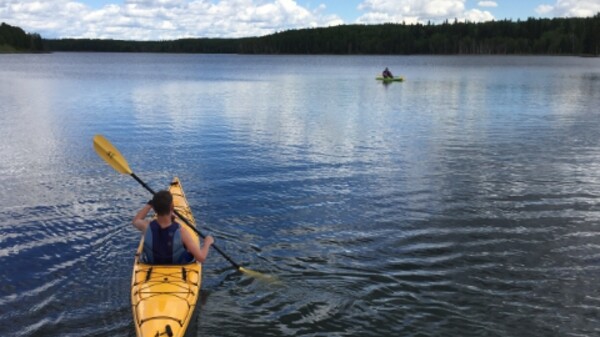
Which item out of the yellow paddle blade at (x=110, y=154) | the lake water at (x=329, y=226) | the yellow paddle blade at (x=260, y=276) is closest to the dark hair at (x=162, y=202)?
the lake water at (x=329, y=226)

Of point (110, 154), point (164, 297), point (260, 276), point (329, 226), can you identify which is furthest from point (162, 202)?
point (329, 226)

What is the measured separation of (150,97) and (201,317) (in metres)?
39.4

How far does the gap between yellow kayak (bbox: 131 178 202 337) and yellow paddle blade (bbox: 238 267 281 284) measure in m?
1.73

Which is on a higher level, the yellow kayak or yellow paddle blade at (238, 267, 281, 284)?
the yellow kayak

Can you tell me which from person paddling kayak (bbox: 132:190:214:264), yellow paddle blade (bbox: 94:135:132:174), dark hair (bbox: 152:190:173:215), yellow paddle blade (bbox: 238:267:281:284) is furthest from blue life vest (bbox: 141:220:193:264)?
yellow paddle blade (bbox: 94:135:132:174)

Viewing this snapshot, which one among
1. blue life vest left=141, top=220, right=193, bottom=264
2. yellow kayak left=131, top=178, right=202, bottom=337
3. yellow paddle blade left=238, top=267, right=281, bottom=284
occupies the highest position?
blue life vest left=141, top=220, right=193, bottom=264

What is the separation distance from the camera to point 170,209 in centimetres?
835

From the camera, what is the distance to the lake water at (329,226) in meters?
9.15

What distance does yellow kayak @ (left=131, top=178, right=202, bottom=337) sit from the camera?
7.54 metres

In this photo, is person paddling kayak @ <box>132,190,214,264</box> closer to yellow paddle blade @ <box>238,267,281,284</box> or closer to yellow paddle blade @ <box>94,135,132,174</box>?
yellow paddle blade @ <box>238,267,281,284</box>

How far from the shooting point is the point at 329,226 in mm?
13328

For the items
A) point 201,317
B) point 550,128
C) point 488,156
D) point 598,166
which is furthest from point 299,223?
point 550,128

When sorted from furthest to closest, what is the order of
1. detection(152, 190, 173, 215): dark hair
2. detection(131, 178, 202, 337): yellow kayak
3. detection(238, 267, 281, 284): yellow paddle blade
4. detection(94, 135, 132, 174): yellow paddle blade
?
detection(94, 135, 132, 174): yellow paddle blade
detection(238, 267, 281, 284): yellow paddle blade
detection(152, 190, 173, 215): dark hair
detection(131, 178, 202, 337): yellow kayak

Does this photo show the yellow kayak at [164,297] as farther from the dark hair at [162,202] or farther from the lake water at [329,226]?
the dark hair at [162,202]
